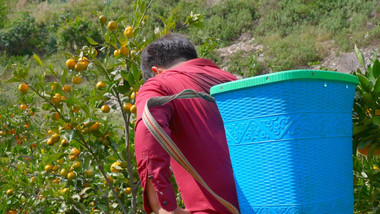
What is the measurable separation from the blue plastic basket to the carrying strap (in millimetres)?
122

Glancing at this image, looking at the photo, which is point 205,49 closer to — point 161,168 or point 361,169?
point 361,169

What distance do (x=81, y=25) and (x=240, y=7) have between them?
4123 millimetres

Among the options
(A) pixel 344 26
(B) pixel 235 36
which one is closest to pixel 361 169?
(A) pixel 344 26

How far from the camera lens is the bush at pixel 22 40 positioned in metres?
13.8

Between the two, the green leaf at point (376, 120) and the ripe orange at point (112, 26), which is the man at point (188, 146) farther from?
the ripe orange at point (112, 26)

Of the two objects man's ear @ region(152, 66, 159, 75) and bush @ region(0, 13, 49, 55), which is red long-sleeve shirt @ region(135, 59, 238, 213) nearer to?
man's ear @ region(152, 66, 159, 75)

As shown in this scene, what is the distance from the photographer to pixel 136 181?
223cm

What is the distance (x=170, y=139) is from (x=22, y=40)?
45.3 feet

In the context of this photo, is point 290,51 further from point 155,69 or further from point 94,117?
point 155,69

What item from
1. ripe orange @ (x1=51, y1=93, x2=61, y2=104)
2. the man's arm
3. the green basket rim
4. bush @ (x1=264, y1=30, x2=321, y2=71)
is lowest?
bush @ (x1=264, y1=30, x2=321, y2=71)

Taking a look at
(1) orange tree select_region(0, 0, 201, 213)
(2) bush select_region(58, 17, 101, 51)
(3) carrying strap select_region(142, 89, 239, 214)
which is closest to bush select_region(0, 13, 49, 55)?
(2) bush select_region(58, 17, 101, 51)

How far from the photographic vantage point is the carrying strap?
1.11 meters

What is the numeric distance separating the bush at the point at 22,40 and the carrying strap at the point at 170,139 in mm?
13154

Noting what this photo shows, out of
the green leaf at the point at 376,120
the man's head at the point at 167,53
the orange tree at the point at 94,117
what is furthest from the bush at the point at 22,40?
the green leaf at the point at 376,120
